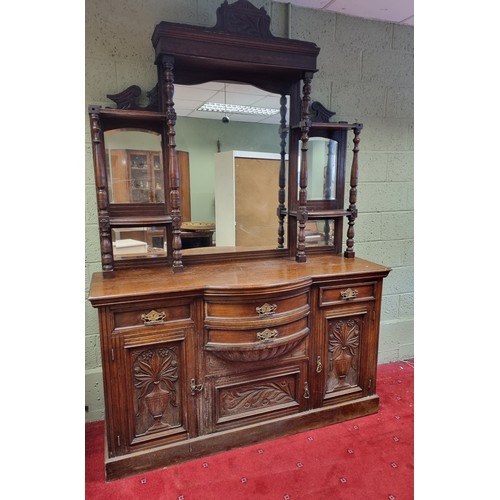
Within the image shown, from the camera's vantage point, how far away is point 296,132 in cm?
236

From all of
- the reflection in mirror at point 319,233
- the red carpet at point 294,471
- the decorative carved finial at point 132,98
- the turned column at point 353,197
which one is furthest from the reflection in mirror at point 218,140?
the red carpet at point 294,471

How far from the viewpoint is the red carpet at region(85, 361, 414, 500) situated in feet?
5.69

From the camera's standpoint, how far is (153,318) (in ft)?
5.77

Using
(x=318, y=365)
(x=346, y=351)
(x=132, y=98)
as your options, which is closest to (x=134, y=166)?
(x=132, y=98)

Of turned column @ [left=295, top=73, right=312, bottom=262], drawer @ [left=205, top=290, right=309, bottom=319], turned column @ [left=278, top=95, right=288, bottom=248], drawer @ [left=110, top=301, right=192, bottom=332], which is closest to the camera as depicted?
drawer @ [left=110, top=301, right=192, bottom=332]

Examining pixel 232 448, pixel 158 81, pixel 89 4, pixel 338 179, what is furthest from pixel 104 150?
pixel 232 448

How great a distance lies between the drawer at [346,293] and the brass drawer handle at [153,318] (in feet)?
2.87

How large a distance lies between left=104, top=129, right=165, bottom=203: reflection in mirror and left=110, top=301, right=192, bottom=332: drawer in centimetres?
66

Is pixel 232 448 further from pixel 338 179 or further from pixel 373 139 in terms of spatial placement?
pixel 373 139

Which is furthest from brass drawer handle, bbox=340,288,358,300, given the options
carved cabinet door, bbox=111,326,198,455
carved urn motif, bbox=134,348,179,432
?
carved urn motif, bbox=134,348,179,432

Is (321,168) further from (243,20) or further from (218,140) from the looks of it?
(243,20)

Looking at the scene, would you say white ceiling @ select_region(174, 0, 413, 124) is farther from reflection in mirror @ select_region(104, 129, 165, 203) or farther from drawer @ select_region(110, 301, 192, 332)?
drawer @ select_region(110, 301, 192, 332)

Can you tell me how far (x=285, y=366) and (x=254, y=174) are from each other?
1.17 m

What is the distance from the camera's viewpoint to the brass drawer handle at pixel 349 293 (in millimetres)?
2135
